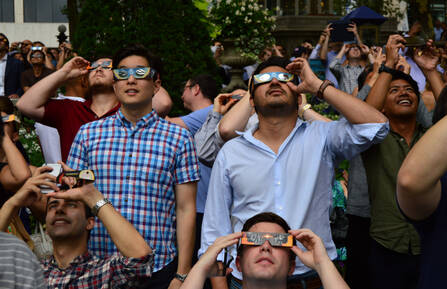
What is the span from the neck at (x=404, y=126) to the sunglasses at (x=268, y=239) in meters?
1.83

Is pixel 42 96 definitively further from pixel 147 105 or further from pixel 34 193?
pixel 34 193

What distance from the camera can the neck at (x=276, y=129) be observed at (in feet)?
13.0

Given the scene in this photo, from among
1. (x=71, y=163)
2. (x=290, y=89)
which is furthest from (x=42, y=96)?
(x=290, y=89)

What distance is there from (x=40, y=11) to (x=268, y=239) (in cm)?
4984

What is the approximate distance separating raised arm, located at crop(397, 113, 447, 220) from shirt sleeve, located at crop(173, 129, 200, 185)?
163 centimetres

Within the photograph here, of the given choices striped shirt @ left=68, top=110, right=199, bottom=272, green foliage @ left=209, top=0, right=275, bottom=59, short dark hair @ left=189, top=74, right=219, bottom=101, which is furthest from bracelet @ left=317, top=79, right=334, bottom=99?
green foliage @ left=209, top=0, right=275, bottom=59

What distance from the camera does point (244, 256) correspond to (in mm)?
3383

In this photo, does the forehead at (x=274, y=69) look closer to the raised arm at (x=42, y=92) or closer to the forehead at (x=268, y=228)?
the forehead at (x=268, y=228)

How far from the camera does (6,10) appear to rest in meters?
49.1

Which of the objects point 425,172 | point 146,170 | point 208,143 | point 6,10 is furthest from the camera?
point 6,10

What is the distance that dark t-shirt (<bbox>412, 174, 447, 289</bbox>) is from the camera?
282 centimetres

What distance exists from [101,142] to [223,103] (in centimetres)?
153

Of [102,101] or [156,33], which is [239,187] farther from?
[156,33]

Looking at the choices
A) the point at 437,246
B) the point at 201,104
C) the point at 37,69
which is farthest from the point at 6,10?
the point at 437,246
